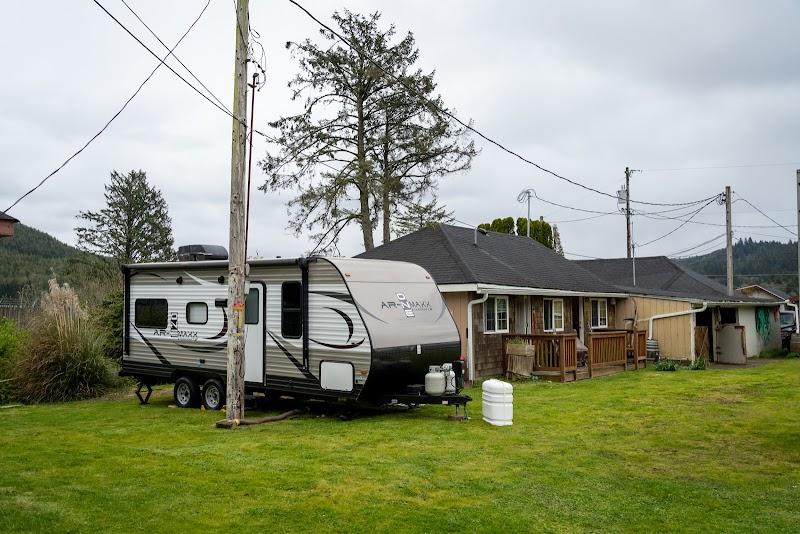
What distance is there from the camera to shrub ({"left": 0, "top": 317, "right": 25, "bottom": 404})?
15171mm

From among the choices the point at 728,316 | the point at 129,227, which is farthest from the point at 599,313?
the point at 129,227

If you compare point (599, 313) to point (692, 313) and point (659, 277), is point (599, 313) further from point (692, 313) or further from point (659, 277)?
point (659, 277)

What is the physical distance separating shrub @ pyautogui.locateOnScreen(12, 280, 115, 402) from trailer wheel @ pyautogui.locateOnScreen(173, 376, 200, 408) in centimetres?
262

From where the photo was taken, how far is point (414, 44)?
95.9 feet

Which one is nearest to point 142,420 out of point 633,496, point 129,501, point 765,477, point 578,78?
point 129,501

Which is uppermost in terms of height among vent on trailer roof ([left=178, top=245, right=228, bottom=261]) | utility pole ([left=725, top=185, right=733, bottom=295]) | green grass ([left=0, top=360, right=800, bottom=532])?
utility pole ([left=725, top=185, right=733, bottom=295])

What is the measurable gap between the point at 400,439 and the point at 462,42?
890 centimetres

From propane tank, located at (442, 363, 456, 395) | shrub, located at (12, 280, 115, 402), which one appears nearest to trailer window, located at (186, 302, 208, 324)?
shrub, located at (12, 280, 115, 402)

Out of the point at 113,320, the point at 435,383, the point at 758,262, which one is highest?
the point at 758,262

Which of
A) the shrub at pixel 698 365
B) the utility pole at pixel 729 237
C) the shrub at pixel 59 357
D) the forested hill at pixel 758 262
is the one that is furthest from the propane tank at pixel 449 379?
the forested hill at pixel 758 262

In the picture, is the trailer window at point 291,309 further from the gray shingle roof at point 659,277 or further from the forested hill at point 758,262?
the forested hill at point 758,262

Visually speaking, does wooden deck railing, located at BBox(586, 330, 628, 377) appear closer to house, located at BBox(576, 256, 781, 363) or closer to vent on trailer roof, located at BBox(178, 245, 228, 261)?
house, located at BBox(576, 256, 781, 363)

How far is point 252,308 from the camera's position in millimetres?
12945

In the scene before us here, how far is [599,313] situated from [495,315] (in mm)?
7442
